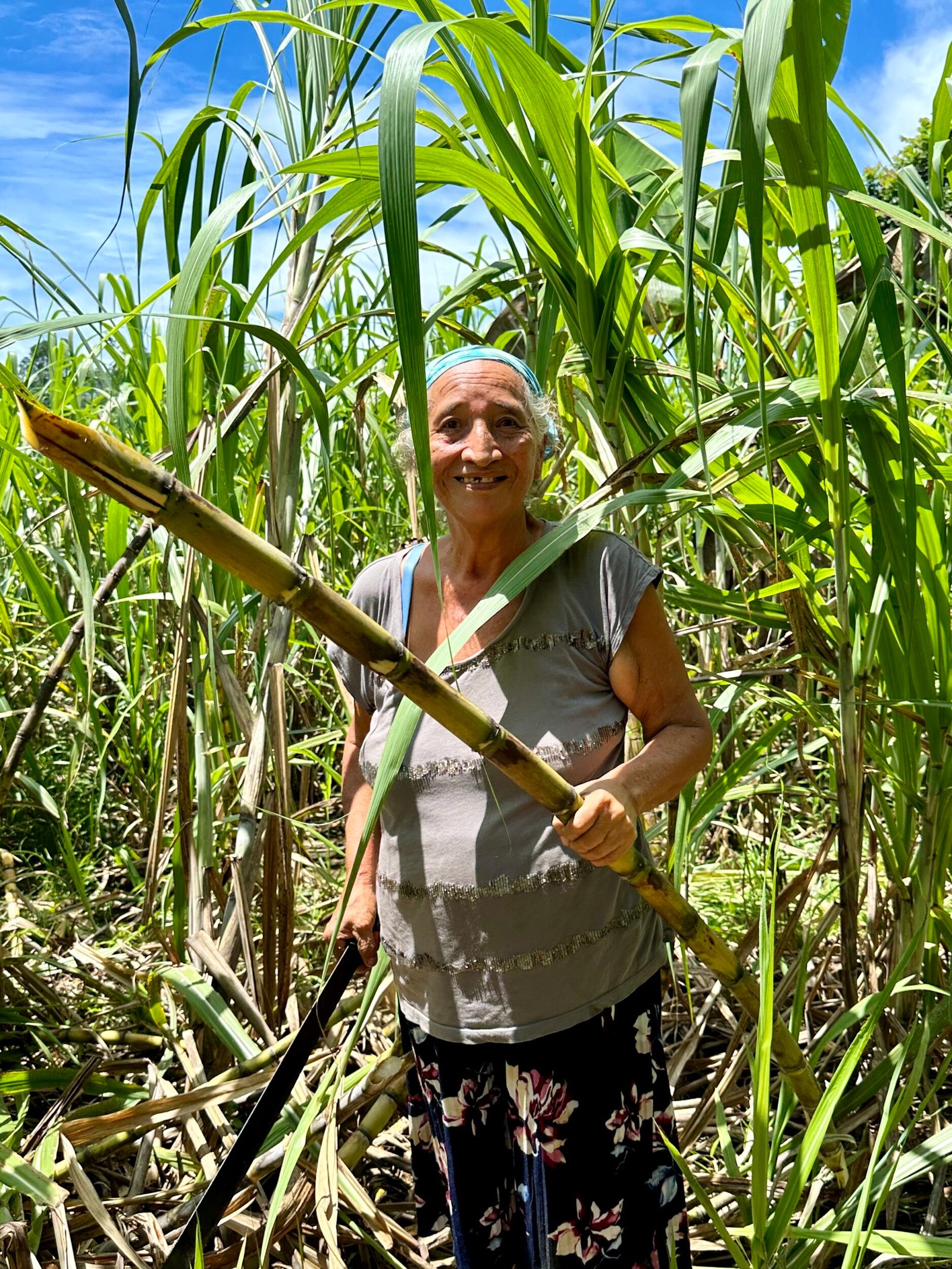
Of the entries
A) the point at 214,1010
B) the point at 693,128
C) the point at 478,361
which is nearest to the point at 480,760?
the point at 478,361

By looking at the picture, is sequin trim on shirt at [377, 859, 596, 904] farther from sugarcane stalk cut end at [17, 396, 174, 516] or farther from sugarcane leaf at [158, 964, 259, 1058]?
sugarcane stalk cut end at [17, 396, 174, 516]

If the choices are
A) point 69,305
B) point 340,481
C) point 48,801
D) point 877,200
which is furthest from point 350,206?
point 340,481

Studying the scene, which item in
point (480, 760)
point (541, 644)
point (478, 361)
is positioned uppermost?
point (478, 361)

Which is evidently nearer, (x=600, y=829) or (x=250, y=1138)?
(x=600, y=829)

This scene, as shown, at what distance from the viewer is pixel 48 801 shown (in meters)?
1.79

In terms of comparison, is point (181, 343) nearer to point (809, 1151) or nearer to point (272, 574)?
point (272, 574)

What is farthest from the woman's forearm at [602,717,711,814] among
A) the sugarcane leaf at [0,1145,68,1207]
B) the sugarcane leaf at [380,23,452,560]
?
the sugarcane leaf at [0,1145,68,1207]

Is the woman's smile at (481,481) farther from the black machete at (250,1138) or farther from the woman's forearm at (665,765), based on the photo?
the black machete at (250,1138)

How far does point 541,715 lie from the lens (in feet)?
3.84

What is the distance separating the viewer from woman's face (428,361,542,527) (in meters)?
1.18

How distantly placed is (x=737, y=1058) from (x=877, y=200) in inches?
39.5

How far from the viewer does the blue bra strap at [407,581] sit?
130 centimetres

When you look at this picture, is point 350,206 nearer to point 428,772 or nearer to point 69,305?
point 69,305

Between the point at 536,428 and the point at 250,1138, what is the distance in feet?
2.82
